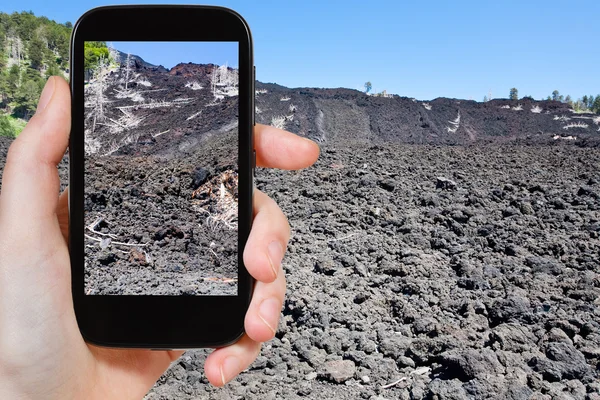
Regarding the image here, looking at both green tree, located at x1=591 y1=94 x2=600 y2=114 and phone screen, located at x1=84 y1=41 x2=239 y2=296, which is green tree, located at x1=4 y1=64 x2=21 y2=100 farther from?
green tree, located at x1=591 y1=94 x2=600 y2=114

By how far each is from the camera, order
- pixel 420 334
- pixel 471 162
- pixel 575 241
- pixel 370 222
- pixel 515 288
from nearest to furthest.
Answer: pixel 420 334
pixel 515 288
pixel 575 241
pixel 370 222
pixel 471 162

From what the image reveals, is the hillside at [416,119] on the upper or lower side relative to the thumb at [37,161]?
upper

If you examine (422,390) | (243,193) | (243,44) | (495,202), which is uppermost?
(243,44)

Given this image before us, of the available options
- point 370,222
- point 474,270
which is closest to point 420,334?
point 474,270

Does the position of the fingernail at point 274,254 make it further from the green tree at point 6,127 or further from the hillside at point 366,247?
the green tree at point 6,127

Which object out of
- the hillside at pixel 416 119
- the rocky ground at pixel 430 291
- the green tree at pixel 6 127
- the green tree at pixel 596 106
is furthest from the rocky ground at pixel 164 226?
the green tree at pixel 596 106

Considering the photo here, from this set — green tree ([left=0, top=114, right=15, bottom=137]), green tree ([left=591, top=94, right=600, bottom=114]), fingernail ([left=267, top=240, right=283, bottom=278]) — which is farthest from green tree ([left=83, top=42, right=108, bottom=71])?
green tree ([left=591, top=94, right=600, bottom=114])

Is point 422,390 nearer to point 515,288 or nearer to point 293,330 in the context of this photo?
point 293,330

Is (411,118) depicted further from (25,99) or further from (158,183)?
(158,183)
